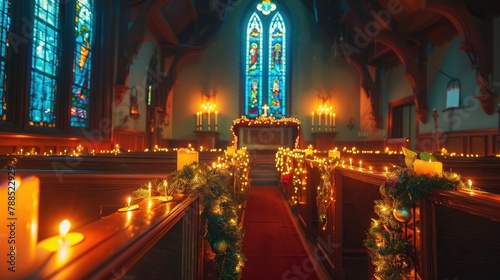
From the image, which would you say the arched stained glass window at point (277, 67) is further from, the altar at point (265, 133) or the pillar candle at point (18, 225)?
the pillar candle at point (18, 225)

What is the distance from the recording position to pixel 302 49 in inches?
500

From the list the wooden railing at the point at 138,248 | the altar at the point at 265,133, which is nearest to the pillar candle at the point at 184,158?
the wooden railing at the point at 138,248

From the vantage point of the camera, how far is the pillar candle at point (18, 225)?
1.76ft

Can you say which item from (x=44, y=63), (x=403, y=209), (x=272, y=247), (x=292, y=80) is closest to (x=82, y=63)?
(x=44, y=63)

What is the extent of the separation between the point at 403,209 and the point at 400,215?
0.03 meters

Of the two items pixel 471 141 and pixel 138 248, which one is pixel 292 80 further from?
pixel 138 248

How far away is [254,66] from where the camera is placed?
13023 mm

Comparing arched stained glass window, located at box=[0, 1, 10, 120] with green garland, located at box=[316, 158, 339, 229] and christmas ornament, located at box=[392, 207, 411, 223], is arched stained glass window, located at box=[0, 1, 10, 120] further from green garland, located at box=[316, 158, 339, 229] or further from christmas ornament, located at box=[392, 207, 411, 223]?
christmas ornament, located at box=[392, 207, 411, 223]

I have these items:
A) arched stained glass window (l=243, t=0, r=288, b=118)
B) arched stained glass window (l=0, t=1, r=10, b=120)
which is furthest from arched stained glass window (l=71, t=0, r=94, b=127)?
arched stained glass window (l=243, t=0, r=288, b=118)

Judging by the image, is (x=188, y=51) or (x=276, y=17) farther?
(x=276, y=17)

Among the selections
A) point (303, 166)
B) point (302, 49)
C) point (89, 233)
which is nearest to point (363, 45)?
point (302, 49)

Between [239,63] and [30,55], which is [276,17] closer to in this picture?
[239,63]

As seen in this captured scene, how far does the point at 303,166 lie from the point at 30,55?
188 inches

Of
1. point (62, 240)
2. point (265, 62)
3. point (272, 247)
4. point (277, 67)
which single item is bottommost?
point (272, 247)
